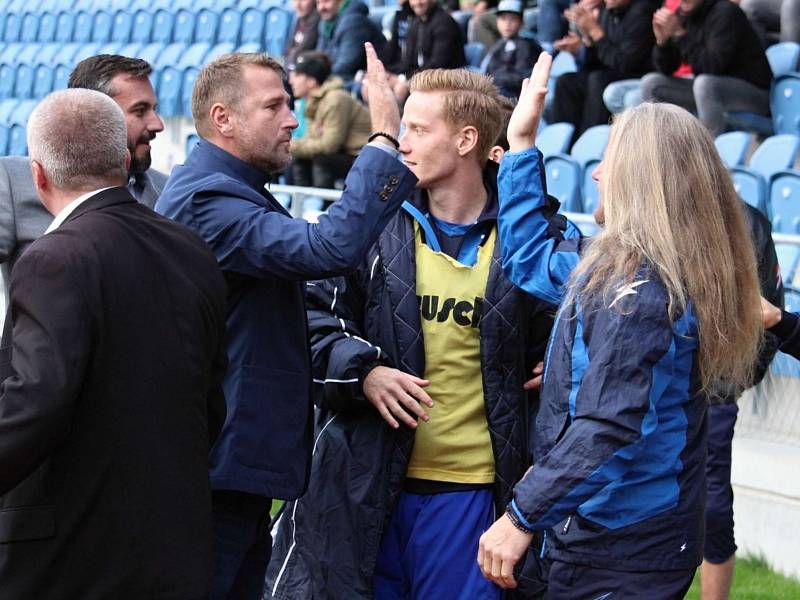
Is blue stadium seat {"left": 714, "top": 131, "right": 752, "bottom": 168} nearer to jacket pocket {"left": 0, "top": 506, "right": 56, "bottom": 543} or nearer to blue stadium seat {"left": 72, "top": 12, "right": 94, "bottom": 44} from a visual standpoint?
jacket pocket {"left": 0, "top": 506, "right": 56, "bottom": 543}

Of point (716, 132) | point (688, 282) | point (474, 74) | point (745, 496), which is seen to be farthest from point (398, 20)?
point (688, 282)

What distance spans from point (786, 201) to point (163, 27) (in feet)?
36.7

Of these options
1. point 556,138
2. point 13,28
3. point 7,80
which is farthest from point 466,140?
point 13,28

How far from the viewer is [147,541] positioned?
8.16ft

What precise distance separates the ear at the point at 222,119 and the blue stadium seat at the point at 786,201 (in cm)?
478

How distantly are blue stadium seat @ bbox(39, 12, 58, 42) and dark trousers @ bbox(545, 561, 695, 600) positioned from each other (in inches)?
675

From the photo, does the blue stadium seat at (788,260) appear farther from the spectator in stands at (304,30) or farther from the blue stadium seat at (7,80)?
the blue stadium seat at (7,80)

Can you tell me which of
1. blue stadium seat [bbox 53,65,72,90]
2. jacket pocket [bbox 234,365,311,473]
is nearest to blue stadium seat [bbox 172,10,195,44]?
blue stadium seat [bbox 53,65,72,90]

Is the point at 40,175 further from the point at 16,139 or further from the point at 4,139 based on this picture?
the point at 4,139

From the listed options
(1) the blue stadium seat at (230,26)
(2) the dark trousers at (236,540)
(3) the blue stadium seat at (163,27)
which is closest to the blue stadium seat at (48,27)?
(3) the blue stadium seat at (163,27)

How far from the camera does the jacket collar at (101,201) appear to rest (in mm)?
2512

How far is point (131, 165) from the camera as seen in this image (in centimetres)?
385

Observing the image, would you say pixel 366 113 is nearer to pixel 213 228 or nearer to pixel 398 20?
pixel 398 20

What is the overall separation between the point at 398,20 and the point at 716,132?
4.13 metres
